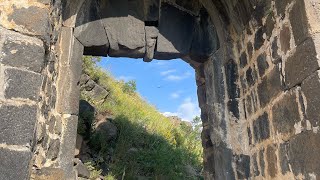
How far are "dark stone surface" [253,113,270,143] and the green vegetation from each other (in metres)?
3.03

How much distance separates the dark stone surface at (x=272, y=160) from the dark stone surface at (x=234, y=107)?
2.25 ft

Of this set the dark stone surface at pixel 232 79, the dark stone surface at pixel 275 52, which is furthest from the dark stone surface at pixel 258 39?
the dark stone surface at pixel 232 79

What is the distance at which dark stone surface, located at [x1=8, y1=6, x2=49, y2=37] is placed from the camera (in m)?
2.33

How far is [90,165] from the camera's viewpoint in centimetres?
543

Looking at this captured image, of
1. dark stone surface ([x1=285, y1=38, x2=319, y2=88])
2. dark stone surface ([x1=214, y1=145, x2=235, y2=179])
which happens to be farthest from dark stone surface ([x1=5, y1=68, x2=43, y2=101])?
dark stone surface ([x1=214, y1=145, x2=235, y2=179])

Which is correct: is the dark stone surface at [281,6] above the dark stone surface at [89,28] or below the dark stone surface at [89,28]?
below

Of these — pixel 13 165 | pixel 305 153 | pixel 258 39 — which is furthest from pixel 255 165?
pixel 13 165

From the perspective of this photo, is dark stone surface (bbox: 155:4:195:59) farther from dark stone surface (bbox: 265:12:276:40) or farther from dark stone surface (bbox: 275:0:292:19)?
dark stone surface (bbox: 275:0:292:19)

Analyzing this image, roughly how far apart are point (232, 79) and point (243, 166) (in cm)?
94

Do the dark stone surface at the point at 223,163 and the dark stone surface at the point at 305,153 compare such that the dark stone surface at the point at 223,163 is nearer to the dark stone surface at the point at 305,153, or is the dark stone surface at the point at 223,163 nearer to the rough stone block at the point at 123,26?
the dark stone surface at the point at 305,153

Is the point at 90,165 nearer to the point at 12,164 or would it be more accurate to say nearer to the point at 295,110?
the point at 12,164

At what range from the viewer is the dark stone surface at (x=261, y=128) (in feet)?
9.65

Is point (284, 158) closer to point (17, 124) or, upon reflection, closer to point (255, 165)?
point (255, 165)

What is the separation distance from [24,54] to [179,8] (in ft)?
7.61
